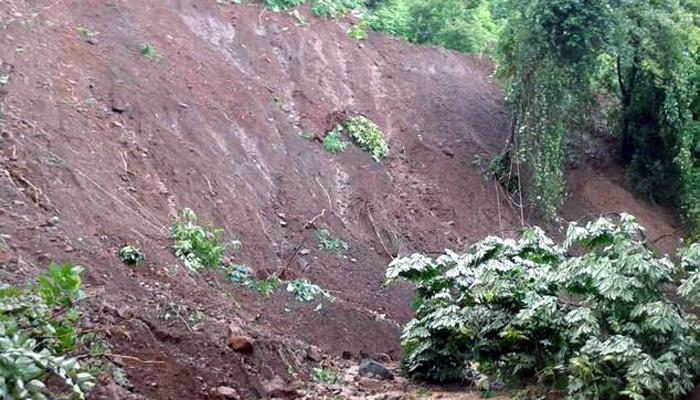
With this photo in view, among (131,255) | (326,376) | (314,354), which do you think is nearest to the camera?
(131,255)

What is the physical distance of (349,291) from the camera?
11.4 metres

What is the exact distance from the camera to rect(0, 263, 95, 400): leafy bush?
11.8 ft

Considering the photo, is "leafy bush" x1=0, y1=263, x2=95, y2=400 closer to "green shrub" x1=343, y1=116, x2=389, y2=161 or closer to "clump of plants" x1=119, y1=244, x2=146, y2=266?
"clump of plants" x1=119, y1=244, x2=146, y2=266

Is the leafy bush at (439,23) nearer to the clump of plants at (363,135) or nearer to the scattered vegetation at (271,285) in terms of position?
the clump of plants at (363,135)

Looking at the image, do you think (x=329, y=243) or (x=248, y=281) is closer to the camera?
(x=248, y=281)

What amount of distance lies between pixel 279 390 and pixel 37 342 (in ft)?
12.2

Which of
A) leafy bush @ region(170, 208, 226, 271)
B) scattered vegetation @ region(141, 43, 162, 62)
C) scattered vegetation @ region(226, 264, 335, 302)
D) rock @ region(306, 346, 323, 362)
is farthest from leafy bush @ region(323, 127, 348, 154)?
rock @ region(306, 346, 323, 362)

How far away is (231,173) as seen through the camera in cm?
1173

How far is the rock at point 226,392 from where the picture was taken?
23.0 feet

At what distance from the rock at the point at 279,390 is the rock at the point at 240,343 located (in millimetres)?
393

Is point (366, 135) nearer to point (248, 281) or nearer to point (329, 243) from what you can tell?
point (329, 243)

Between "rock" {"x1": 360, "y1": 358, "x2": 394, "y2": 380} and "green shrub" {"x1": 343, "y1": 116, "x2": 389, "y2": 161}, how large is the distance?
20.2ft

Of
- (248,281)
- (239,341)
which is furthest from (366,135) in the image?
(239,341)

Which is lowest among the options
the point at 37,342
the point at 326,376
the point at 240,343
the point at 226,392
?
the point at 326,376
